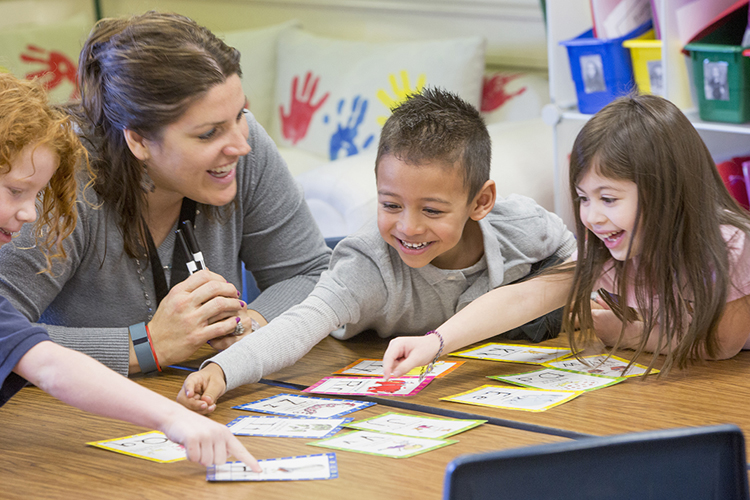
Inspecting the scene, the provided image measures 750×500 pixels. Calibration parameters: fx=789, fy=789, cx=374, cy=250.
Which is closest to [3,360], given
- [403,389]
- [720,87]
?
[403,389]

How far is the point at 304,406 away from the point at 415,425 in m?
0.17

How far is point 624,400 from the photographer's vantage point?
101cm

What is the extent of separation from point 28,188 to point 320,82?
7.38ft

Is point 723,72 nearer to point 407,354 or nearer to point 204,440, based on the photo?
point 407,354

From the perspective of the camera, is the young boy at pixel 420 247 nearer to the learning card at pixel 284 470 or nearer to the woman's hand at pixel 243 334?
the woman's hand at pixel 243 334

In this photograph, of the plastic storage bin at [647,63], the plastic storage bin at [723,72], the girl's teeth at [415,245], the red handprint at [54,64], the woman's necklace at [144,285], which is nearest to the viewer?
the girl's teeth at [415,245]

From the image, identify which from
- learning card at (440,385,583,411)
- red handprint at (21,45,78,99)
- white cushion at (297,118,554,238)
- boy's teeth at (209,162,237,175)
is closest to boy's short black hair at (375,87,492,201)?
boy's teeth at (209,162,237,175)

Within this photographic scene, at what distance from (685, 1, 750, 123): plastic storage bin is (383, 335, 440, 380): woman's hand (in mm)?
1302

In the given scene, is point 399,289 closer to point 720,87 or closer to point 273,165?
point 273,165

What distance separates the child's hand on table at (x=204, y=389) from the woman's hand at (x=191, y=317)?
124 millimetres

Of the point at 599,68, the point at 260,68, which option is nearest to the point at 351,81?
the point at 260,68

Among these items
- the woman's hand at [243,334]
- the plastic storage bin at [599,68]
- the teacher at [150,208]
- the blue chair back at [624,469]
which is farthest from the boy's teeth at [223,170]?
the plastic storage bin at [599,68]

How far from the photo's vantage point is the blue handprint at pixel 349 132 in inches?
117

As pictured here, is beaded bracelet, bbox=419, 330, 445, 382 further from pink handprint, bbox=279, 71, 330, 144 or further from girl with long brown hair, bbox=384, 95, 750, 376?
pink handprint, bbox=279, 71, 330, 144
